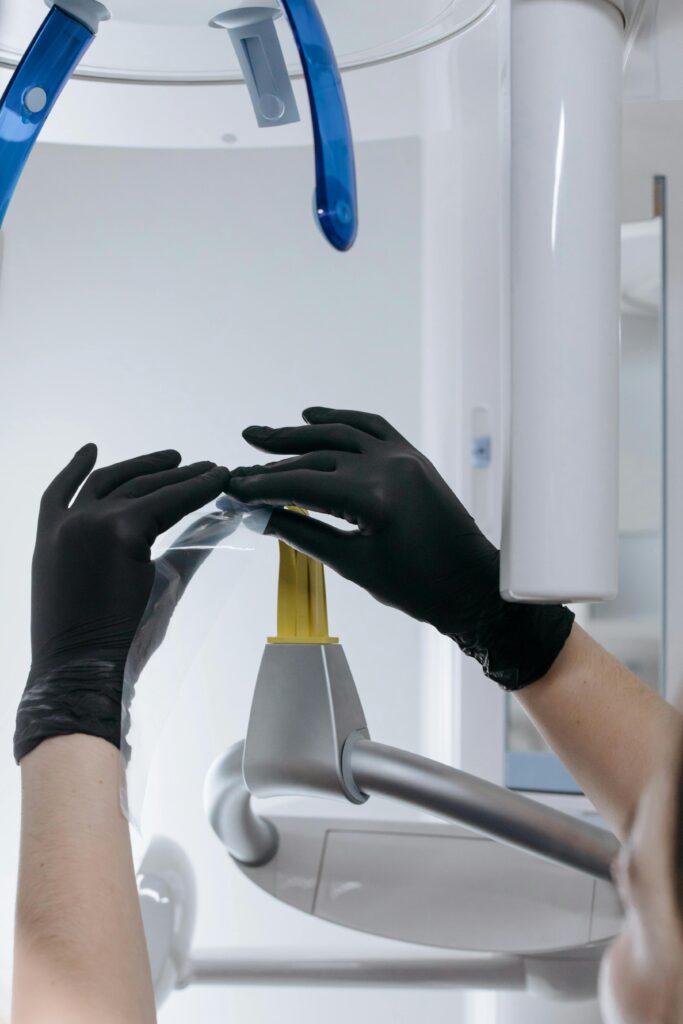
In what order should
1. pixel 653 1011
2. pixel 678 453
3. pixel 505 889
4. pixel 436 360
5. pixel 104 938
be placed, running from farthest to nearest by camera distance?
pixel 436 360 → pixel 678 453 → pixel 505 889 → pixel 104 938 → pixel 653 1011

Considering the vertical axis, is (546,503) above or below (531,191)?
below

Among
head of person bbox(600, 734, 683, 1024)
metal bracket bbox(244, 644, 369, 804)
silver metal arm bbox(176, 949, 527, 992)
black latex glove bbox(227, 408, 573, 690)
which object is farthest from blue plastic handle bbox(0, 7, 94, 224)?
silver metal arm bbox(176, 949, 527, 992)

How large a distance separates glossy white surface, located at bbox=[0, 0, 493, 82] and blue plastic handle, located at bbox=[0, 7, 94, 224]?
0.04m

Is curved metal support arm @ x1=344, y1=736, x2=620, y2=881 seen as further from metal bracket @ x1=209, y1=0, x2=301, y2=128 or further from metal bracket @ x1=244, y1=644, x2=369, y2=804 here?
metal bracket @ x1=209, y1=0, x2=301, y2=128

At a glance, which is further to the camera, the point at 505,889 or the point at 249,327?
the point at 249,327

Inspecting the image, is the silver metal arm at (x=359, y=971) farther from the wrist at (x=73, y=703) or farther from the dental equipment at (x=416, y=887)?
the wrist at (x=73, y=703)

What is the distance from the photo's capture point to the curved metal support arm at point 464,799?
2.26 ft

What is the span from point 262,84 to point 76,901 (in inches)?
19.7

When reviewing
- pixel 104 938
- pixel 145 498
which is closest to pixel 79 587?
pixel 145 498

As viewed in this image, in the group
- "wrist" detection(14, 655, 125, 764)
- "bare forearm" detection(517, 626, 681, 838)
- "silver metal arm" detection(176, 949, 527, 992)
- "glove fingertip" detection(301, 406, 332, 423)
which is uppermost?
"glove fingertip" detection(301, 406, 332, 423)

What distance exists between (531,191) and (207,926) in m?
0.97

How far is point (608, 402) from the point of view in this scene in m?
0.44

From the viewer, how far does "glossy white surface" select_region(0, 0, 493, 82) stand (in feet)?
1.88

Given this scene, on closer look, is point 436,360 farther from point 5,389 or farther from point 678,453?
point 5,389
